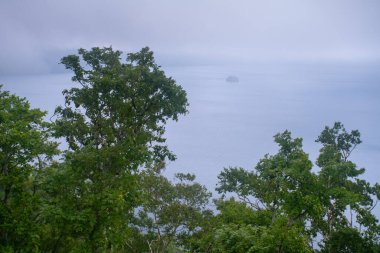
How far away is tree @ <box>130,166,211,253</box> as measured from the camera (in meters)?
17.1

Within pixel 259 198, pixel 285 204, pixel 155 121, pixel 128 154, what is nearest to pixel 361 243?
pixel 259 198

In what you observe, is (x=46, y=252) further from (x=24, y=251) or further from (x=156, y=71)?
(x=156, y=71)

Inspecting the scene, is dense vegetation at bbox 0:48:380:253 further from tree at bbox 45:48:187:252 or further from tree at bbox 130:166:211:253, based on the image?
tree at bbox 130:166:211:253

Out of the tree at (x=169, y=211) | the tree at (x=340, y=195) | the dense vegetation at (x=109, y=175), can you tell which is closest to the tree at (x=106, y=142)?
the dense vegetation at (x=109, y=175)

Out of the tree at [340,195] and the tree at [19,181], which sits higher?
the tree at [340,195]

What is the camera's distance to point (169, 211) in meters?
16.8

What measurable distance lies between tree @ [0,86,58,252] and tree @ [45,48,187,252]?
0.55m

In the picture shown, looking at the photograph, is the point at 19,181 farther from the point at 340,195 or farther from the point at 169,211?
the point at 169,211

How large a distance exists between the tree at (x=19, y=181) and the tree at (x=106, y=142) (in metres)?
0.55

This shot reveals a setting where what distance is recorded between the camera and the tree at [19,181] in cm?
855

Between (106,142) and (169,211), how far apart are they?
24.4 ft

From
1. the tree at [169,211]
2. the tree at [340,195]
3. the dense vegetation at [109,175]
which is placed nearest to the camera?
the dense vegetation at [109,175]

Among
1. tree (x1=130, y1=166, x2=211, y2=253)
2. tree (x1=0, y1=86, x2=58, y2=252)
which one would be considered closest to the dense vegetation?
tree (x1=0, y1=86, x2=58, y2=252)

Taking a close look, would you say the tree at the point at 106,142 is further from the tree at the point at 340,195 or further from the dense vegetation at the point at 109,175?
the tree at the point at 340,195
